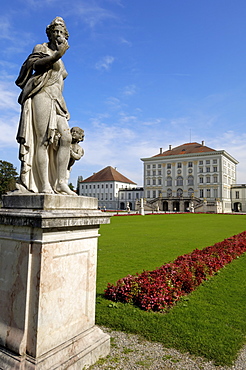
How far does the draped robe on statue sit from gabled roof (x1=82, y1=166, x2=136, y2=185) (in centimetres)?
7939

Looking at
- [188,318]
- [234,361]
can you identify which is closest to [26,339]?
[234,361]

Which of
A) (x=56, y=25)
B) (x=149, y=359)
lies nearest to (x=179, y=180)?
(x=149, y=359)

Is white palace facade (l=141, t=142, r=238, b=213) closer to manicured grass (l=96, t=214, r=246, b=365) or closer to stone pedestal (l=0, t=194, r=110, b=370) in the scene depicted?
manicured grass (l=96, t=214, r=246, b=365)

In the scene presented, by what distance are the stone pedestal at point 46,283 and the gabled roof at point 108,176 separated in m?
79.7

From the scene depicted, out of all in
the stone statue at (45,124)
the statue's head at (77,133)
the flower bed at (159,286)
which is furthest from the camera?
the flower bed at (159,286)

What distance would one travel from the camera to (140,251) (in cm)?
1020

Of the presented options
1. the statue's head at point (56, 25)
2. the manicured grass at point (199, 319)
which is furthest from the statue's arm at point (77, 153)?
the manicured grass at point (199, 319)

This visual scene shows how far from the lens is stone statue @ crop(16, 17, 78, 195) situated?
3273mm

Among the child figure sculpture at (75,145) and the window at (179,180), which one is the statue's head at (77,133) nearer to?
the child figure sculpture at (75,145)

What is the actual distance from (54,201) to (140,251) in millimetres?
7677

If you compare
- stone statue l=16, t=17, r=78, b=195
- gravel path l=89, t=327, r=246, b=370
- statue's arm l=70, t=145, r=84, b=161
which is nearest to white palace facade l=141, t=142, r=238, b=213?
gravel path l=89, t=327, r=246, b=370

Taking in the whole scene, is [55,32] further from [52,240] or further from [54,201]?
[52,240]

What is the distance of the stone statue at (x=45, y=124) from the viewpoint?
3273 mm

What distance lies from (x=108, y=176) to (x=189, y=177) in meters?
23.7
